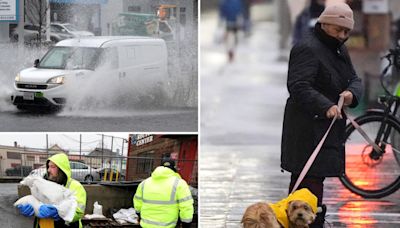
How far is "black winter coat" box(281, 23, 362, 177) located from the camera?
744 cm

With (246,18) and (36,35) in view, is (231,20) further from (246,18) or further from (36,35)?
(36,35)

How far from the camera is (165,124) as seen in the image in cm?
766

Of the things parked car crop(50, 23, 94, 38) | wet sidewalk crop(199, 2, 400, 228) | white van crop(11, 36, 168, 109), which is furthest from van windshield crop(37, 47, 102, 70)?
wet sidewalk crop(199, 2, 400, 228)

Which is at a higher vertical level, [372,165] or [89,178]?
[89,178]

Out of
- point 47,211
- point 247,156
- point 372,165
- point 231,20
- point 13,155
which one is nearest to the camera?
point 47,211

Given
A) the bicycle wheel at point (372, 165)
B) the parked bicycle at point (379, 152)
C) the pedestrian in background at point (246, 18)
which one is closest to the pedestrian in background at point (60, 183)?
the parked bicycle at point (379, 152)

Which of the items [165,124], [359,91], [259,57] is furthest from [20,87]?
[259,57]

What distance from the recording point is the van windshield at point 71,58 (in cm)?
765

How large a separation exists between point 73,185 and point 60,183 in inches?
4.0

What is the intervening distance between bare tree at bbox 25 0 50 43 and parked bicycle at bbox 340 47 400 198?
3.08 m

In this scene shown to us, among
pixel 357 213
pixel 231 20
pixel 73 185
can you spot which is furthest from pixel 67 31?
pixel 231 20

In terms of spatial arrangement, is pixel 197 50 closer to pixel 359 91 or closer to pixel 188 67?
pixel 188 67

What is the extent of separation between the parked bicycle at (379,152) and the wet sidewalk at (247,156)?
144 millimetres

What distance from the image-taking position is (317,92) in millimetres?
7375
